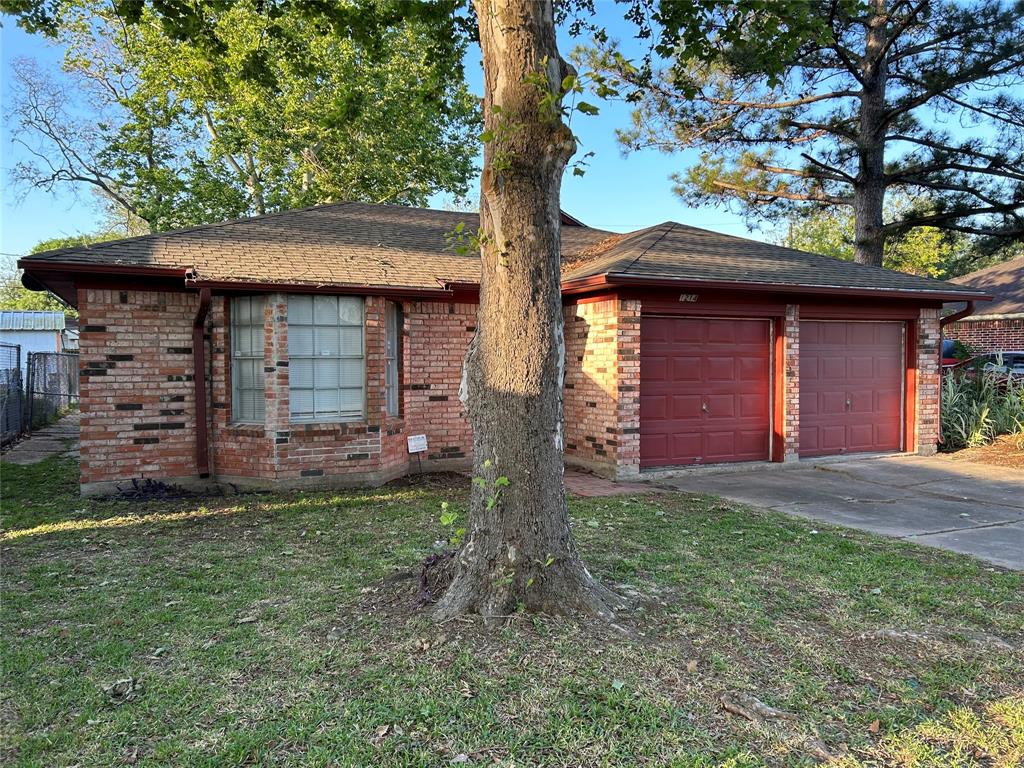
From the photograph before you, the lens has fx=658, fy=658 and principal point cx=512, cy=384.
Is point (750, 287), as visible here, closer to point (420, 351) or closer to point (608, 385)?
point (608, 385)

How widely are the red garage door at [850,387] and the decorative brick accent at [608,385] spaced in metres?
3.21

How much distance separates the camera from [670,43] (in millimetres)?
6906

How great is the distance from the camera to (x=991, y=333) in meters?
18.8

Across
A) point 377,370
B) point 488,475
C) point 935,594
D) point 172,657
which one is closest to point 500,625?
point 488,475

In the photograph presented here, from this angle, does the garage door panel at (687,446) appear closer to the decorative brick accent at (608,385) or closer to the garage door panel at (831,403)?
the decorative brick accent at (608,385)

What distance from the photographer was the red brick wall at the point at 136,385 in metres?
7.93

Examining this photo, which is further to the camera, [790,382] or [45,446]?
[45,446]

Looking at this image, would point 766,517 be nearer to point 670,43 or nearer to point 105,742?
point 670,43

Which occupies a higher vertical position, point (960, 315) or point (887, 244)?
point (887, 244)

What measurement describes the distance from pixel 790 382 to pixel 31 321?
35153 mm

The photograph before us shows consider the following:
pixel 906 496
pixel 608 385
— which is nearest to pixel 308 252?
pixel 608 385

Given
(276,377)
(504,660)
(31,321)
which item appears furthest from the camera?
(31,321)

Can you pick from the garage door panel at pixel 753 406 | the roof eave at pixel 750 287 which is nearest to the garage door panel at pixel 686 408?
the garage door panel at pixel 753 406

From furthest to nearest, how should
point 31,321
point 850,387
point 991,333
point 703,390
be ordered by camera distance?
point 31,321
point 991,333
point 850,387
point 703,390
